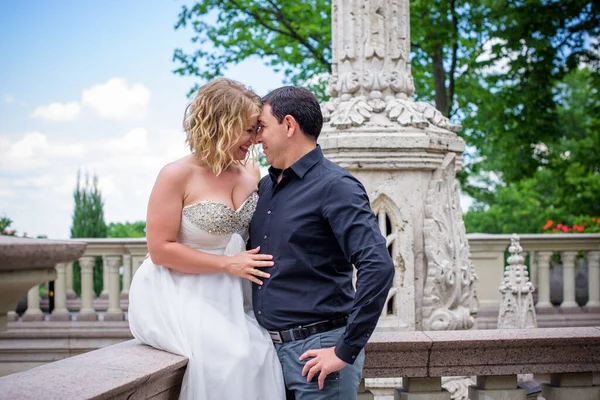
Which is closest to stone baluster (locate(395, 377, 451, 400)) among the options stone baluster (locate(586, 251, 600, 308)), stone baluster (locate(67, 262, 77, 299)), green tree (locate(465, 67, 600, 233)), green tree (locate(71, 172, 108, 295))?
stone baluster (locate(586, 251, 600, 308))

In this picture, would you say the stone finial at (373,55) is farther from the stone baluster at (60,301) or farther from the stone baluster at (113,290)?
the stone baluster at (60,301)

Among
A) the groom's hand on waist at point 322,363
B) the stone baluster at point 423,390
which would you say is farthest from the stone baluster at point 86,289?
the groom's hand on waist at point 322,363

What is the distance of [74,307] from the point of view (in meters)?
10.5

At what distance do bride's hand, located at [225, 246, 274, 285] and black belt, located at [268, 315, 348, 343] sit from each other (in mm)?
237

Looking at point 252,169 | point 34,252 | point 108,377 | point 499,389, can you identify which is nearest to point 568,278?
point 499,389

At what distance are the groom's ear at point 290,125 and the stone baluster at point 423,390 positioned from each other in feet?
4.69

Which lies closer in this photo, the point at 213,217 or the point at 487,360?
the point at 213,217

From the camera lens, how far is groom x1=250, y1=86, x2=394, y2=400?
278 centimetres

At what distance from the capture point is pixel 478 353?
143 inches

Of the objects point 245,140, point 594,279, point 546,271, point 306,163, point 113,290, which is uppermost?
point 245,140

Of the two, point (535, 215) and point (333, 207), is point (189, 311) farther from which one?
point (535, 215)

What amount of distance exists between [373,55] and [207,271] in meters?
3.29

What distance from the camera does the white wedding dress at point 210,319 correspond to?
2.90 meters

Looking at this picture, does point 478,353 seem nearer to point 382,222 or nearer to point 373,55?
point 382,222
